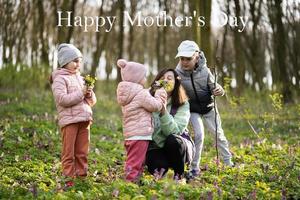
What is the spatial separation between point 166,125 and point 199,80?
1.49 metres

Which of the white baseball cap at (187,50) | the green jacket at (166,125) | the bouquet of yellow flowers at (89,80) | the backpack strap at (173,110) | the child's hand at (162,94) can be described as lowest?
the green jacket at (166,125)

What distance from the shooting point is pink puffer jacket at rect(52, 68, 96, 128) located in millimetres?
6777

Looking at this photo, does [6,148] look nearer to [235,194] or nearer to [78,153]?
[78,153]

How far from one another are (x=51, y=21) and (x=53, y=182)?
2805cm

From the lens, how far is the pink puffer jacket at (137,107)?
664 cm

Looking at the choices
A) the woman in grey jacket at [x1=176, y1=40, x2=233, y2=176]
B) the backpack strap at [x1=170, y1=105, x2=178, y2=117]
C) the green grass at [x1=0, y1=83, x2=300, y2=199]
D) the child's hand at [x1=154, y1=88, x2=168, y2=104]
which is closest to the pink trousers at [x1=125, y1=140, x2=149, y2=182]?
the green grass at [x1=0, y1=83, x2=300, y2=199]

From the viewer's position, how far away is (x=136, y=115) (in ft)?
22.0

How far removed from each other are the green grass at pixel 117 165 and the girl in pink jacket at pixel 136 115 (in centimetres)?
35

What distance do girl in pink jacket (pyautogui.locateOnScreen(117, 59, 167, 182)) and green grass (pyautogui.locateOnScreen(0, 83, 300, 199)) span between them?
0.35 meters

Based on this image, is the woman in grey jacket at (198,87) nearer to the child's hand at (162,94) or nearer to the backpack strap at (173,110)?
the backpack strap at (173,110)

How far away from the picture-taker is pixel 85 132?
23.5ft

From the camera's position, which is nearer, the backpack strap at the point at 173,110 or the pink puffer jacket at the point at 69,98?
the pink puffer jacket at the point at 69,98

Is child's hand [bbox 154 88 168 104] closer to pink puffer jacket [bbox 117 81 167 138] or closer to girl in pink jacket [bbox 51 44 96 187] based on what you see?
pink puffer jacket [bbox 117 81 167 138]

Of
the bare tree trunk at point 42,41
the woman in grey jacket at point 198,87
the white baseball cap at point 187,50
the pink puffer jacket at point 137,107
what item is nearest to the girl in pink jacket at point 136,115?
the pink puffer jacket at point 137,107
